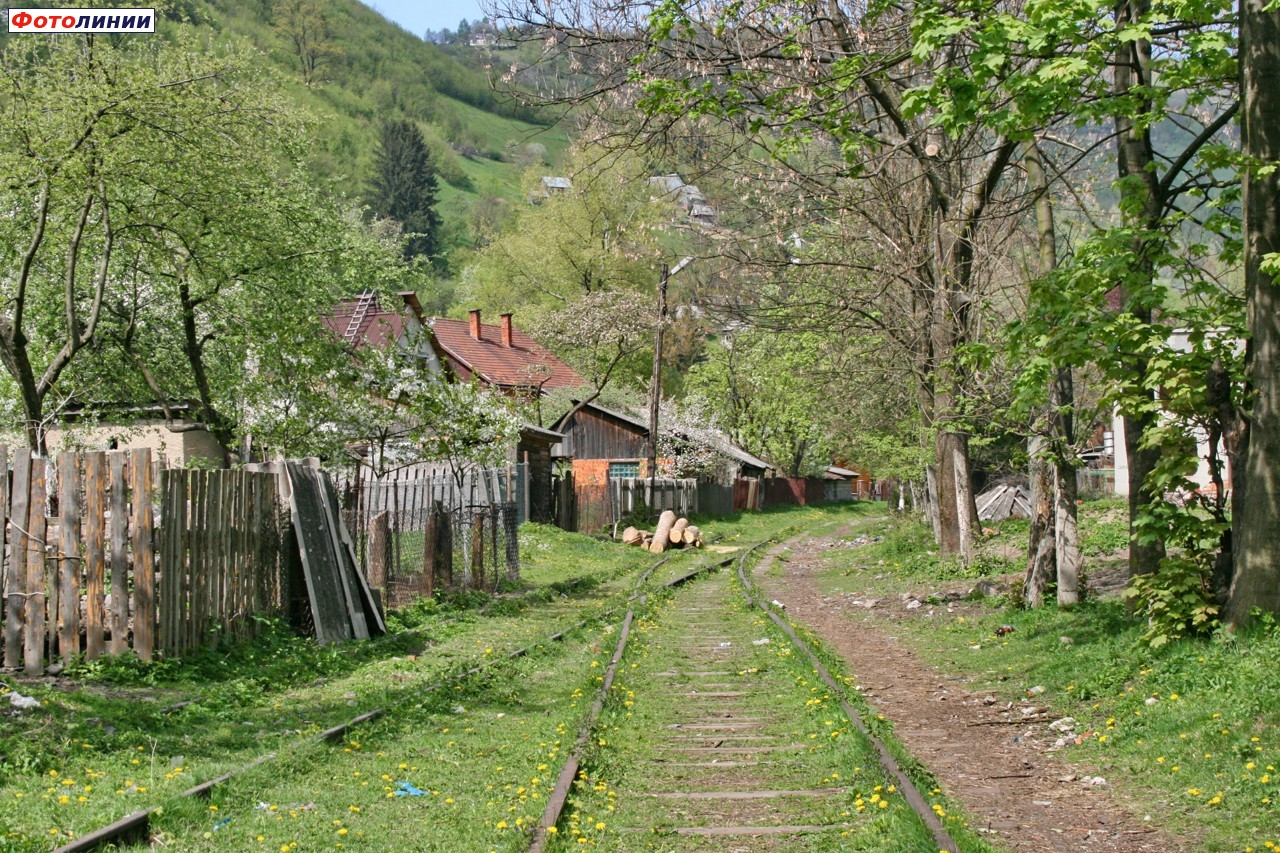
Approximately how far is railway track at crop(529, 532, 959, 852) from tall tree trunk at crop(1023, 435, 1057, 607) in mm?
3325

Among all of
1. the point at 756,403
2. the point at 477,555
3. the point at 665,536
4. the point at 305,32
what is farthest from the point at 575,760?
the point at 305,32

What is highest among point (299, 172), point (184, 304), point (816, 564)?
point (299, 172)

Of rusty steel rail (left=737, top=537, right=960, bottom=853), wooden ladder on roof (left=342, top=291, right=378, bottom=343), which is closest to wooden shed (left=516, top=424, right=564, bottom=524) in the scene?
wooden ladder on roof (left=342, top=291, right=378, bottom=343)

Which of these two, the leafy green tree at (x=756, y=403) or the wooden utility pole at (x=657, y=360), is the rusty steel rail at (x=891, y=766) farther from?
the leafy green tree at (x=756, y=403)

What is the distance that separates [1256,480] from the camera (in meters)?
9.52

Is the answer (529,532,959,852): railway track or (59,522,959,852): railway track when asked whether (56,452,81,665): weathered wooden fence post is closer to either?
(59,522,959,852): railway track

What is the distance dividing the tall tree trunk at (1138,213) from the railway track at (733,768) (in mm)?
3512

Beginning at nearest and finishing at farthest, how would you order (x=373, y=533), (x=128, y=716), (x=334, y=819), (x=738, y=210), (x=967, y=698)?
1. (x=334, y=819)
2. (x=128, y=716)
3. (x=967, y=698)
4. (x=373, y=533)
5. (x=738, y=210)

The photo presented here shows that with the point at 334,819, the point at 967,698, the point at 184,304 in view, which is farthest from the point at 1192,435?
the point at 184,304

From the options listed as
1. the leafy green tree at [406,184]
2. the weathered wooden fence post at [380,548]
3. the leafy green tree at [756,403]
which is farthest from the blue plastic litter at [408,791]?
the leafy green tree at [406,184]

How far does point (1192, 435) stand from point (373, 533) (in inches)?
442

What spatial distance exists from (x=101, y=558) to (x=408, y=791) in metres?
4.69

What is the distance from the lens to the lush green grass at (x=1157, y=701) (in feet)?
22.8

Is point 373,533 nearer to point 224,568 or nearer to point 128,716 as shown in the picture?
point 224,568
